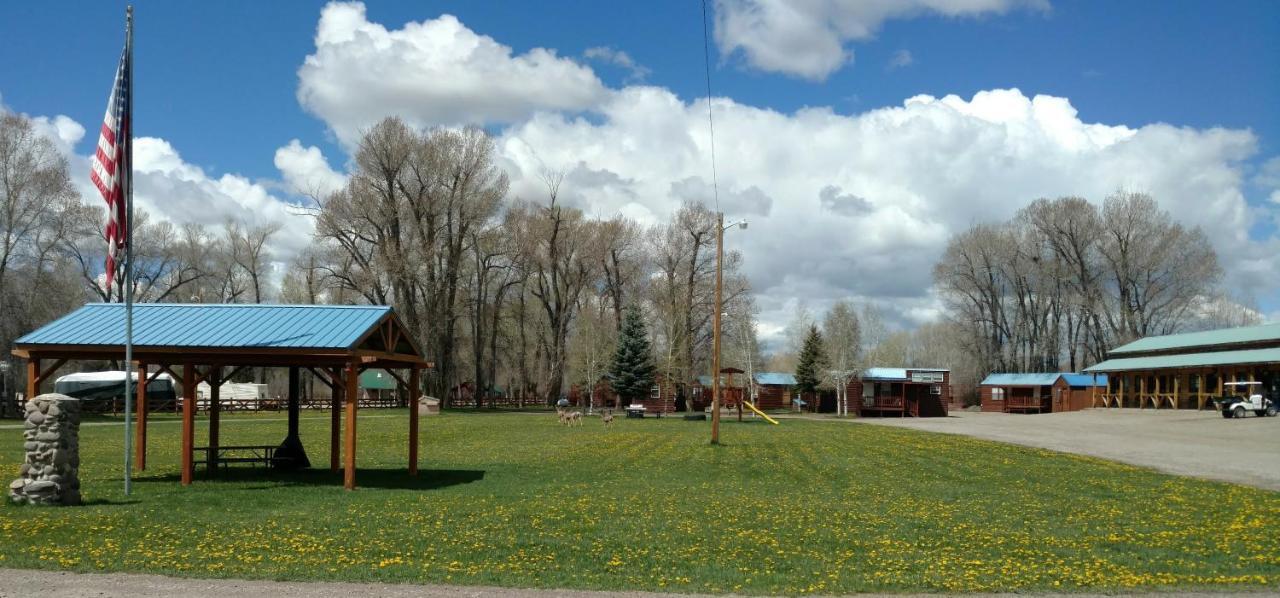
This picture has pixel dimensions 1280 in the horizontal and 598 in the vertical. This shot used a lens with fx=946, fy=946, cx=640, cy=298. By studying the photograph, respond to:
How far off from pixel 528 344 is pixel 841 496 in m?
71.4

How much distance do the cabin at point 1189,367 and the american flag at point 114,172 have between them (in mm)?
60262

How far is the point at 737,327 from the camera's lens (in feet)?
248

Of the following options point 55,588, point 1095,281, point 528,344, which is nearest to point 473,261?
point 528,344

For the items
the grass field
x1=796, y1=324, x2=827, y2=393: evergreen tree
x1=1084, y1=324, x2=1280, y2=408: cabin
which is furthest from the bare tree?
the grass field

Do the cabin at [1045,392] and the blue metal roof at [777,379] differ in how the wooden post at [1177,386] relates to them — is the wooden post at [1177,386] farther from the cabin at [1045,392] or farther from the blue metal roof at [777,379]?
the blue metal roof at [777,379]

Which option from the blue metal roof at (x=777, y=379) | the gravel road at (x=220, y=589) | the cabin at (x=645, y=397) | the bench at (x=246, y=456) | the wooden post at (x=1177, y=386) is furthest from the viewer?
the blue metal roof at (x=777, y=379)

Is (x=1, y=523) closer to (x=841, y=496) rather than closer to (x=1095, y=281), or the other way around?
(x=841, y=496)

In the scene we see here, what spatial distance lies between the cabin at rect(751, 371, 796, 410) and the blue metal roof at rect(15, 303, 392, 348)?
68.5 meters

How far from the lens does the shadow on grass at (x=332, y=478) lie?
60.8ft

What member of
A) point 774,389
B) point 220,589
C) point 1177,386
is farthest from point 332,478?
point 774,389

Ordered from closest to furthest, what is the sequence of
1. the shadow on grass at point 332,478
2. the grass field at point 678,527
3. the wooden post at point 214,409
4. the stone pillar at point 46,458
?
the grass field at point 678,527 → the stone pillar at point 46,458 → the shadow on grass at point 332,478 → the wooden post at point 214,409

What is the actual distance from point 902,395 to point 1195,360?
63.3 feet

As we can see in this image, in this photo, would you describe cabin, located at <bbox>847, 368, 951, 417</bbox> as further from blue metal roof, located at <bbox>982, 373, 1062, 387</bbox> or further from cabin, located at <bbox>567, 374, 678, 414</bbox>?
cabin, located at <bbox>567, 374, 678, 414</bbox>

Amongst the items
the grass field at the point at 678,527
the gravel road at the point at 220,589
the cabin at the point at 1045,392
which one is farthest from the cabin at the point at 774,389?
the gravel road at the point at 220,589
